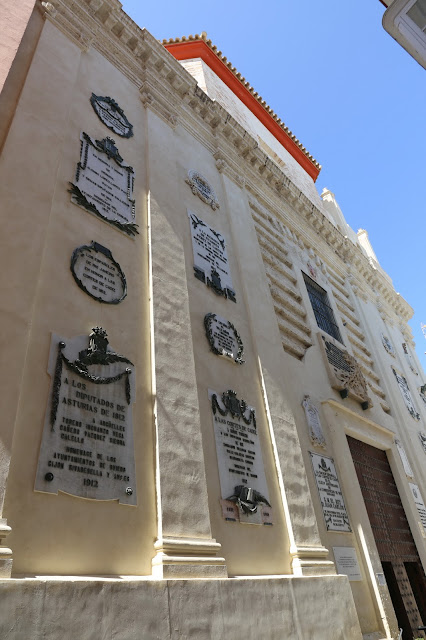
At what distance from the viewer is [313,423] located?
640cm

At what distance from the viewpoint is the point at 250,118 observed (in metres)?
12.8

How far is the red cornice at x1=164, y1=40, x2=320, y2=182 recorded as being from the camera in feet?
37.9

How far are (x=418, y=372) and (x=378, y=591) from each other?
9664 millimetres

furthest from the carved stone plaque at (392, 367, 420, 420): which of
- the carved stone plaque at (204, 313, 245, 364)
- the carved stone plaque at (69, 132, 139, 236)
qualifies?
the carved stone plaque at (69, 132, 139, 236)

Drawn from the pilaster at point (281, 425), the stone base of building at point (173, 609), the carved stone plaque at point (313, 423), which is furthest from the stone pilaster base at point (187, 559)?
the carved stone plaque at point (313, 423)

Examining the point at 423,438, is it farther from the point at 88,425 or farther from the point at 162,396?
the point at 88,425

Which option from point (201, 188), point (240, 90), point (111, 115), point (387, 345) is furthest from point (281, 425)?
point (240, 90)

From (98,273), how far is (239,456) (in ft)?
7.75

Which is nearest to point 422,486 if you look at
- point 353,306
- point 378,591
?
point 378,591

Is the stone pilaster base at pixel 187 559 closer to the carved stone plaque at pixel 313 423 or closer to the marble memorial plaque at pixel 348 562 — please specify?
the marble memorial plaque at pixel 348 562

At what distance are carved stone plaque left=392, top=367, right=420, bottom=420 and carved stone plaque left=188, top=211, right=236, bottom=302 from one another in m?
6.56

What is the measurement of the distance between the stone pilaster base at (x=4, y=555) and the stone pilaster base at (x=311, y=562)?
3055 millimetres

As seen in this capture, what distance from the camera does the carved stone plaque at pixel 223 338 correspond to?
17.7 feet

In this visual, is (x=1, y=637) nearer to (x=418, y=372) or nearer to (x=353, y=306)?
(x=353, y=306)
